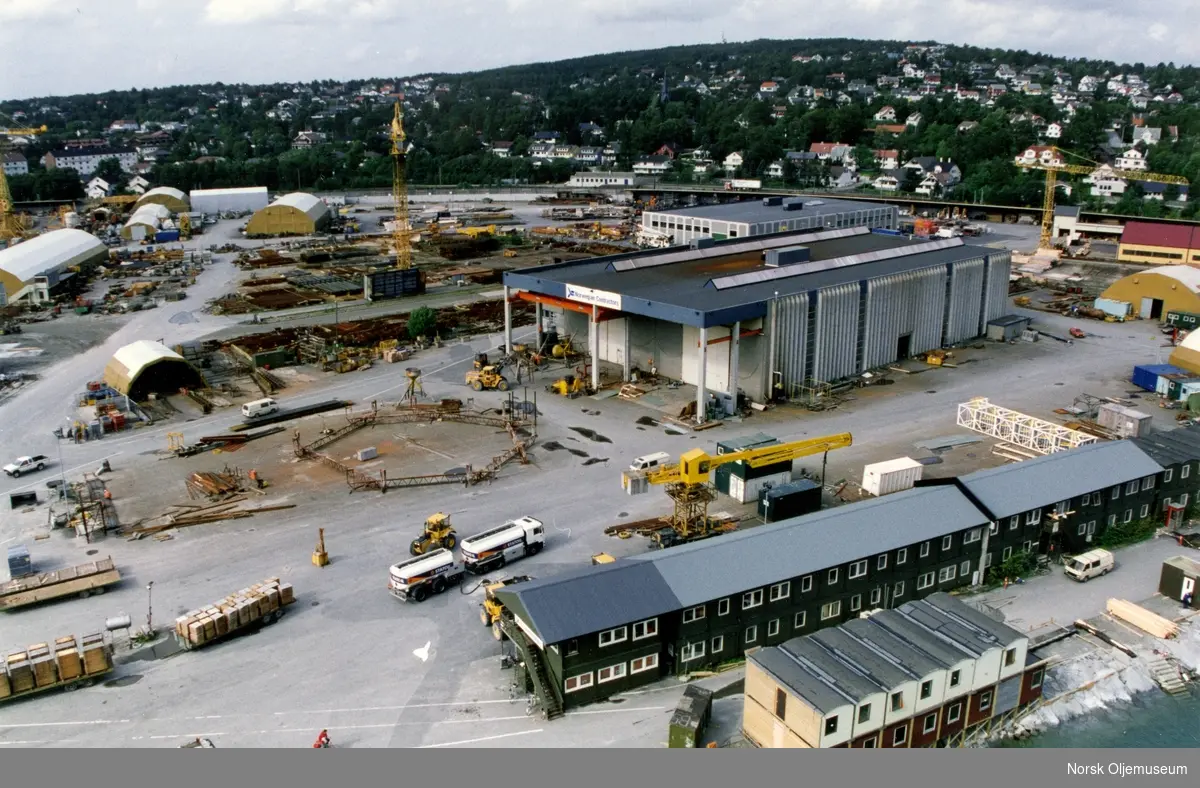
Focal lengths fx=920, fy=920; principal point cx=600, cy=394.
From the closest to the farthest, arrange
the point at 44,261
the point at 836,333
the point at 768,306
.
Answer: the point at 768,306
the point at 836,333
the point at 44,261

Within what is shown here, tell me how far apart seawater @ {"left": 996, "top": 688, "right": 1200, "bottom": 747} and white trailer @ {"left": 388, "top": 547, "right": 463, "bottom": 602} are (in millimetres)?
13658

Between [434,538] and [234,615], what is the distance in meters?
5.91

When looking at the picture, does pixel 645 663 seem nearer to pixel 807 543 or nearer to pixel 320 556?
pixel 807 543

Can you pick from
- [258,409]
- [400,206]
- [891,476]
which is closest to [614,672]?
[891,476]

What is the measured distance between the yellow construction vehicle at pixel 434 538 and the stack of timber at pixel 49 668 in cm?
809

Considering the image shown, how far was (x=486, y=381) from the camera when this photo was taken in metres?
42.2

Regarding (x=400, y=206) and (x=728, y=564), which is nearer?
(x=728, y=564)

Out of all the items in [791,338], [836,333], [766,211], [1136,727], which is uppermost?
[766,211]

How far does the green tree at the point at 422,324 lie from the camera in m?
50.4

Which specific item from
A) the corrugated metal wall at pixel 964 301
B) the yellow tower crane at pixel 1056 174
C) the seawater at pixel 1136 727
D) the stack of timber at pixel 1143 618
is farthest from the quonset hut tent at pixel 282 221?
the seawater at pixel 1136 727

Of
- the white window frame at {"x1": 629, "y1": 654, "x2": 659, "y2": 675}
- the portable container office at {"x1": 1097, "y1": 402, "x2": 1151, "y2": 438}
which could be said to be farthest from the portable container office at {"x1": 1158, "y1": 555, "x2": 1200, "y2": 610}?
the white window frame at {"x1": 629, "y1": 654, "x2": 659, "y2": 675}

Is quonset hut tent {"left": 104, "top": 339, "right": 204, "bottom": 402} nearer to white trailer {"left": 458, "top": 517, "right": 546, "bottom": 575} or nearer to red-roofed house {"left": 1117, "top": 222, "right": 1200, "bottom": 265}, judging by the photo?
white trailer {"left": 458, "top": 517, "right": 546, "bottom": 575}

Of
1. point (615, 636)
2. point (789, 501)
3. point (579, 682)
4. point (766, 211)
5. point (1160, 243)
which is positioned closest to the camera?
point (579, 682)

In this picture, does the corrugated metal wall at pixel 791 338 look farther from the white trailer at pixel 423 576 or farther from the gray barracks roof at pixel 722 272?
the white trailer at pixel 423 576
